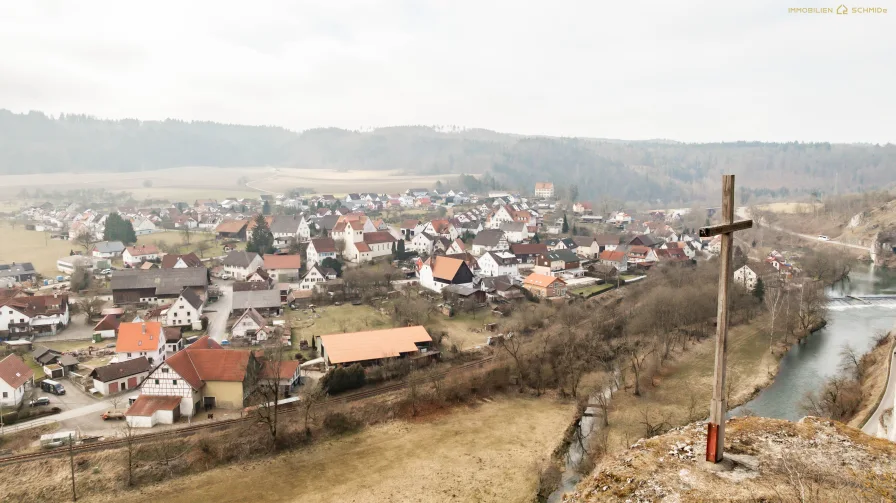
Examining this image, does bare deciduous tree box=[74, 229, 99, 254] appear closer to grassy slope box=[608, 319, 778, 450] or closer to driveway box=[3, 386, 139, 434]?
driveway box=[3, 386, 139, 434]

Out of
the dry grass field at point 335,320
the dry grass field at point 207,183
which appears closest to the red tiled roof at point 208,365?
the dry grass field at point 335,320

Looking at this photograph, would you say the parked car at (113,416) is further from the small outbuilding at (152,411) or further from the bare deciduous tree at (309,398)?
the bare deciduous tree at (309,398)

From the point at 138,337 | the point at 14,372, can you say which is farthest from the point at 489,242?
the point at 14,372

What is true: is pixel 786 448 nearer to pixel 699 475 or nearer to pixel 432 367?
pixel 699 475

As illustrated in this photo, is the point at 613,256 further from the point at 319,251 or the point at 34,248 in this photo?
the point at 34,248

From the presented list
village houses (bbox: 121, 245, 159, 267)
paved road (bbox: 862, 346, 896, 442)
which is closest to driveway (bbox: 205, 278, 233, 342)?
village houses (bbox: 121, 245, 159, 267)

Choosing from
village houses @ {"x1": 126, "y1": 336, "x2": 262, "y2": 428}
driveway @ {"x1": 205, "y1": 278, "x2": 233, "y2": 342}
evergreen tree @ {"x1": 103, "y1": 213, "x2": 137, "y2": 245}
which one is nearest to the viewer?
village houses @ {"x1": 126, "y1": 336, "x2": 262, "y2": 428}
